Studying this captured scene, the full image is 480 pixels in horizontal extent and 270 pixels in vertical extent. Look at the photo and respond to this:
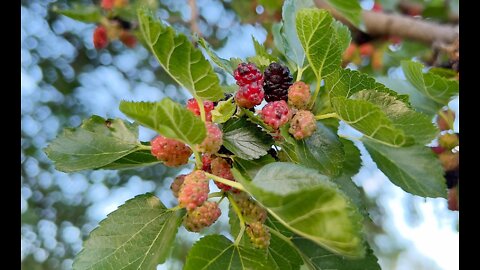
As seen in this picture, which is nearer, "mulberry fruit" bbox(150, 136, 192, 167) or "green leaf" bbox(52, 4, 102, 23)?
"mulberry fruit" bbox(150, 136, 192, 167)

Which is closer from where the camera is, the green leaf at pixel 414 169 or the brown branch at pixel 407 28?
the green leaf at pixel 414 169

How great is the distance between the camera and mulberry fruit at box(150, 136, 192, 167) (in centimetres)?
53

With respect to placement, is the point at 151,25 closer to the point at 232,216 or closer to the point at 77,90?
the point at 232,216

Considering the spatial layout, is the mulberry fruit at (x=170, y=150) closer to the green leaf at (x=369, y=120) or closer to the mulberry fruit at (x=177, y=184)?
the mulberry fruit at (x=177, y=184)

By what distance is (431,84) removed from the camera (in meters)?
0.79

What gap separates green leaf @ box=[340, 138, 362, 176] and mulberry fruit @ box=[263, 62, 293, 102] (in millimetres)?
159

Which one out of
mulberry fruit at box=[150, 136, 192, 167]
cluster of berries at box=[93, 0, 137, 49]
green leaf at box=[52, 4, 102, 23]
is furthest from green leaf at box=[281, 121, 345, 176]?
cluster of berries at box=[93, 0, 137, 49]

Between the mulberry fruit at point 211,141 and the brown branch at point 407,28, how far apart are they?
73cm

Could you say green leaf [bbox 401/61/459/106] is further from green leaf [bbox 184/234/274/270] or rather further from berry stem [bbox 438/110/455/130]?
green leaf [bbox 184/234/274/270]

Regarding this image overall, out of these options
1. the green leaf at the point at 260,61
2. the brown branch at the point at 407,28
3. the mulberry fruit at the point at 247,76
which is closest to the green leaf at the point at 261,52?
the green leaf at the point at 260,61

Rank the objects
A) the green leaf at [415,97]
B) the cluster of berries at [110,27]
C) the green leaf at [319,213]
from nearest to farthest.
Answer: the green leaf at [319,213] → the green leaf at [415,97] → the cluster of berries at [110,27]

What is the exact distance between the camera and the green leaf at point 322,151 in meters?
0.55
